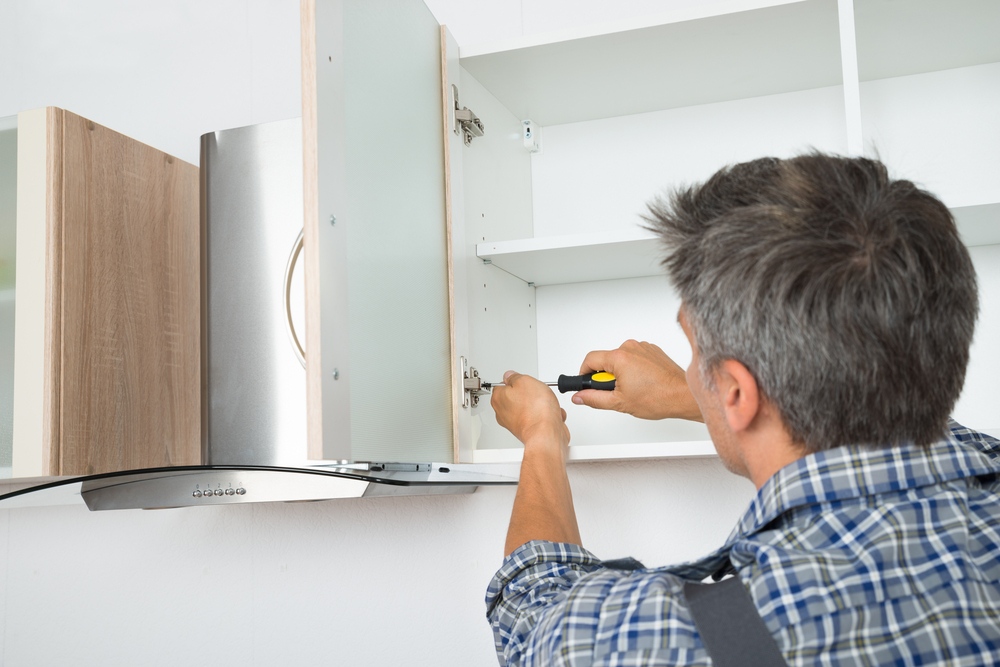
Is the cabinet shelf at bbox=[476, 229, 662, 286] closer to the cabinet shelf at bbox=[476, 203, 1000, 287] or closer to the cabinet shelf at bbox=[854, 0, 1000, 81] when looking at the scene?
the cabinet shelf at bbox=[476, 203, 1000, 287]

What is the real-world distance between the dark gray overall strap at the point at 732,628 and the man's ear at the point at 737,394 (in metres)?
0.14

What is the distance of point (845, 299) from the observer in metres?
0.63

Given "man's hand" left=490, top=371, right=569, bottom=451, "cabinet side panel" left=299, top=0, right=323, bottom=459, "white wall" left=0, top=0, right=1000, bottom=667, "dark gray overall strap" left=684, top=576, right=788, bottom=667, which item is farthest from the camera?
"white wall" left=0, top=0, right=1000, bottom=667

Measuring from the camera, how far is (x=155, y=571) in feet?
5.34

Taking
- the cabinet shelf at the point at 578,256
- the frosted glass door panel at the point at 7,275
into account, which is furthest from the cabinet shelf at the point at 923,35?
the frosted glass door panel at the point at 7,275

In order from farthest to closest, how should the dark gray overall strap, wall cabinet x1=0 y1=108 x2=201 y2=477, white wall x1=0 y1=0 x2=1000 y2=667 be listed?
white wall x1=0 y1=0 x2=1000 y2=667, wall cabinet x1=0 y1=108 x2=201 y2=477, the dark gray overall strap

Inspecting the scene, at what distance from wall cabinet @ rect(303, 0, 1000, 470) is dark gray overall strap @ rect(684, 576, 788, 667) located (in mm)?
434

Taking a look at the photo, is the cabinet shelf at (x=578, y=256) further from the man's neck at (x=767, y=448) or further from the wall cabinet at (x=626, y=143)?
the man's neck at (x=767, y=448)

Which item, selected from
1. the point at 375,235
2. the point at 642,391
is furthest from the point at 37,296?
the point at 642,391

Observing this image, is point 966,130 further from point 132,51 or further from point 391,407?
point 132,51

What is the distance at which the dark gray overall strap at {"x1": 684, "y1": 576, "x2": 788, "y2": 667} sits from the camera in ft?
1.85

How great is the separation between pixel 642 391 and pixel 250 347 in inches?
21.4

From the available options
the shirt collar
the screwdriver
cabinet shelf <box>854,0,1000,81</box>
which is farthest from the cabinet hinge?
cabinet shelf <box>854,0,1000,81</box>

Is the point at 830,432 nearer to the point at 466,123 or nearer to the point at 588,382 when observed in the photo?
the point at 588,382
